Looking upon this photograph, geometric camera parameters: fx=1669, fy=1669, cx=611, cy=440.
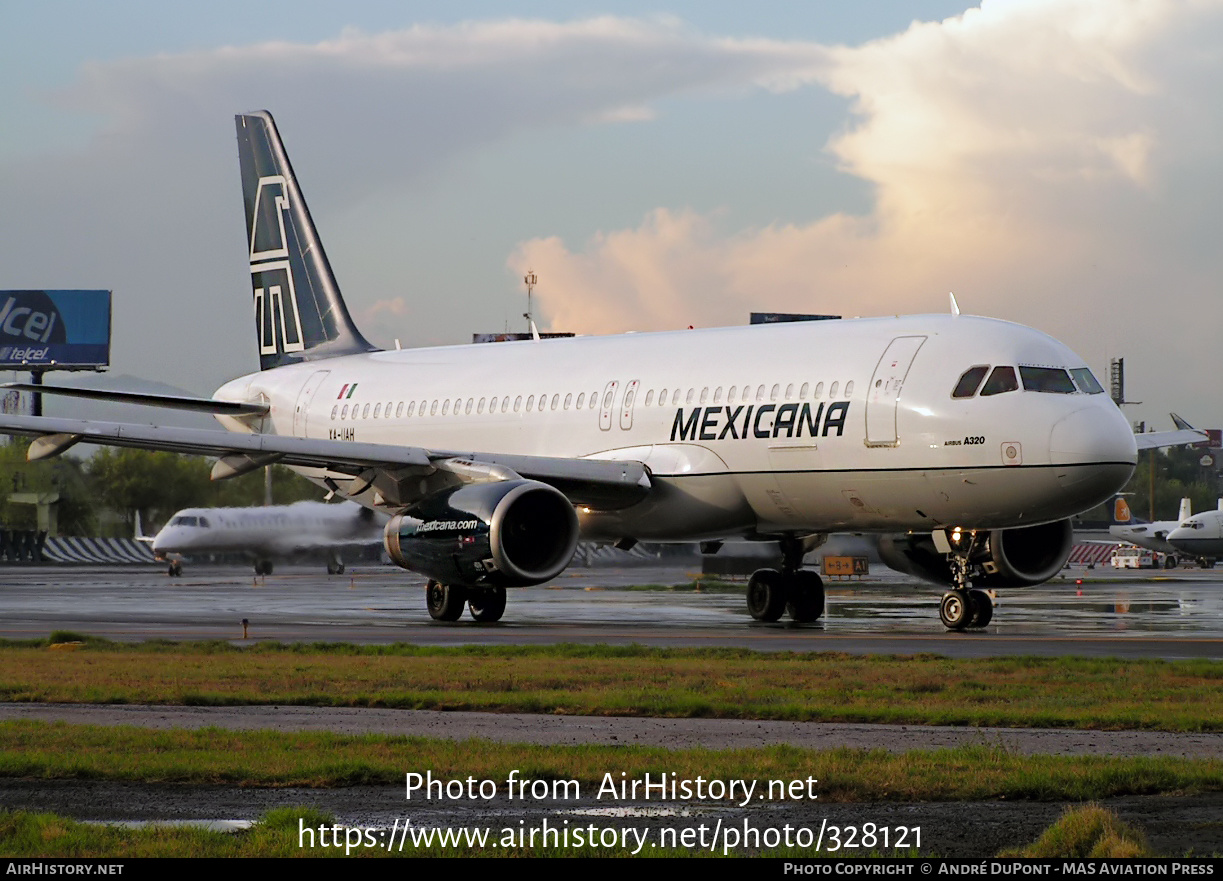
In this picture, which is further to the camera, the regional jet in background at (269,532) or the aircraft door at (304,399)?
the regional jet in background at (269,532)

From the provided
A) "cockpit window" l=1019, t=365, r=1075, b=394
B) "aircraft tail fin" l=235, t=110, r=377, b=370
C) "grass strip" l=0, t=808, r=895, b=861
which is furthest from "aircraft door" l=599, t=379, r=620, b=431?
"grass strip" l=0, t=808, r=895, b=861

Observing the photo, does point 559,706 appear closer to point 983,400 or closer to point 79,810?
point 79,810

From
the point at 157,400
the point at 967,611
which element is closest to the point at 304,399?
the point at 157,400

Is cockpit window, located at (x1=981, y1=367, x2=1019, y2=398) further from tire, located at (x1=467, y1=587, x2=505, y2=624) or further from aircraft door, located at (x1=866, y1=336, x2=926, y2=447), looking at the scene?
tire, located at (x1=467, y1=587, x2=505, y2=624)

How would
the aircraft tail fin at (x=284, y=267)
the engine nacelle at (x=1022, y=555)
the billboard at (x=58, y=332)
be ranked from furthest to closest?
the billboard at (x=58, y=332), the aircraft tail fin at (x=284, y=267), the engine nacelle at (x=1022, y=555)

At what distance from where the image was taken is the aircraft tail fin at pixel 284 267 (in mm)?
33812

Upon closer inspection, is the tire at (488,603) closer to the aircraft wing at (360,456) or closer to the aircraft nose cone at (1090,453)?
the aircraft wing at (360,456)

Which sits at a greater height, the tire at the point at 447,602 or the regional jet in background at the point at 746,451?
the regional jet in background at the point at 746,451

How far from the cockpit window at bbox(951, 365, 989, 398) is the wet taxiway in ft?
10.4

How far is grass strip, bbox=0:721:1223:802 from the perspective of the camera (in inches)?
344

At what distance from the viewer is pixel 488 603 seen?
2530cm

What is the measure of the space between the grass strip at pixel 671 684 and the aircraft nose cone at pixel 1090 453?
475 cm

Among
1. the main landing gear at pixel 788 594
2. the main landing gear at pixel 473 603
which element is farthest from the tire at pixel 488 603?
the main landing gear at pixel 788 594

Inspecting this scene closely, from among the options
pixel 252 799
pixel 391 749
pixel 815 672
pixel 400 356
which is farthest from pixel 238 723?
pixel 400 356
